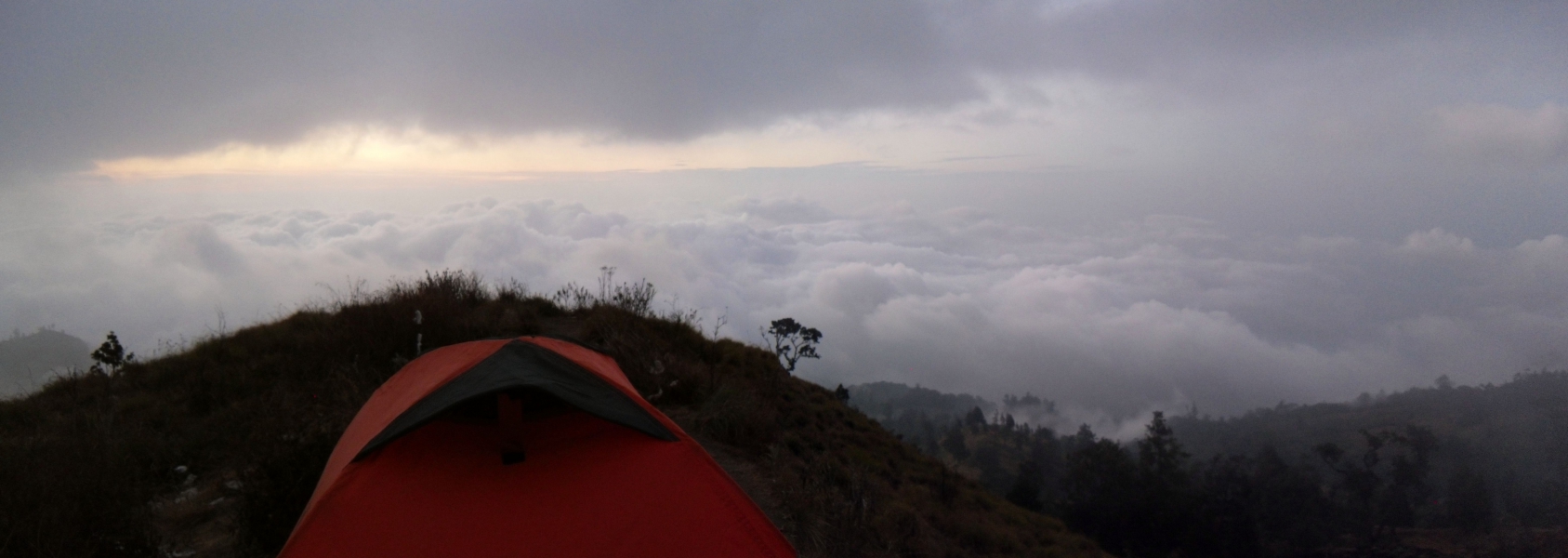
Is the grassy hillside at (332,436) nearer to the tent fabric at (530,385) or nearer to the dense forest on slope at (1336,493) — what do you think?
the tent fabric at (530,385)

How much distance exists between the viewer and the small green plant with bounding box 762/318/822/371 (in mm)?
16453

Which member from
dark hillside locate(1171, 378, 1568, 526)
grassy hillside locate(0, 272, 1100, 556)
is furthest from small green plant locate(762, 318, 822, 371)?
dark hillside locate(1171, 378, 1568, 526)

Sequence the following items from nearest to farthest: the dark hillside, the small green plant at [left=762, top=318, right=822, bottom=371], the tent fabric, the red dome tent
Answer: the red dome tent
the tent fabric
the small green plant at [left=762, top=318, right=822, bottom=371]
the dark hillside

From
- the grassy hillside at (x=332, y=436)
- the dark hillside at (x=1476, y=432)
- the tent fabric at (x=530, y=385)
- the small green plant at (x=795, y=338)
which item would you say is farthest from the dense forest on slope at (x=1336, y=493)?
the tent fabric at (x=530, y=385)

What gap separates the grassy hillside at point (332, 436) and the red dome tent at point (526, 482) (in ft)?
4.50

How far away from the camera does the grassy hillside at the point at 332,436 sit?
4434 millimetres

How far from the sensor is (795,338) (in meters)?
17.5

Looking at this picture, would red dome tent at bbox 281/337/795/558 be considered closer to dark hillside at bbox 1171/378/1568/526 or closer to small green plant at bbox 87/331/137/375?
small green plant at bbox 87/331/137/375

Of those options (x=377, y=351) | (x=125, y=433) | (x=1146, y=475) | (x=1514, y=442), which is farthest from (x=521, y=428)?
(x=1514, y=442)

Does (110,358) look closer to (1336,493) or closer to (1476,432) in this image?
(1336,493)

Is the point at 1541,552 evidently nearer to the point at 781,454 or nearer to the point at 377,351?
the point at 781,454

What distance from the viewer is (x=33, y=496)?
3.97 meters

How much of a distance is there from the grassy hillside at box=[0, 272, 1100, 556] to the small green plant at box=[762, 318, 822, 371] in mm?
2716

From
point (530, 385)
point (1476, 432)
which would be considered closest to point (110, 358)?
point (530, 385)
